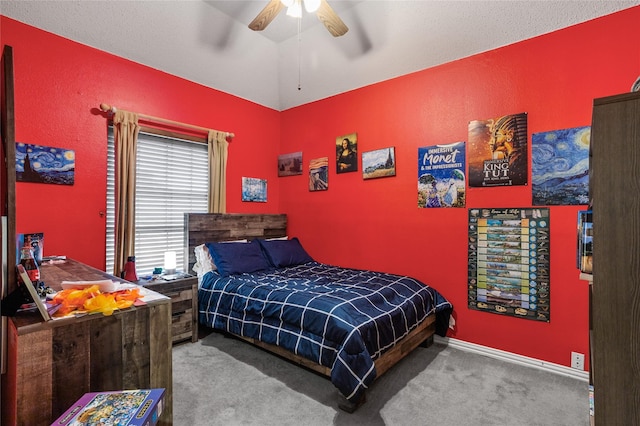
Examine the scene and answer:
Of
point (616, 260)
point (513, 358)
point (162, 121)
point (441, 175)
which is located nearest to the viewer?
point (616, 260)

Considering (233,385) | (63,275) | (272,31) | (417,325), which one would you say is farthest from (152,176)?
(417,325)

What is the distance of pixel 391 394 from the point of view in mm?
2164

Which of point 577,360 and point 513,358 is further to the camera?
point 513,358

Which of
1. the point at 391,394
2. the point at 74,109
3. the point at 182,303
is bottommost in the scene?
the point at 391,394

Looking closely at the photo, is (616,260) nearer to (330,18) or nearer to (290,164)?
(330,18)

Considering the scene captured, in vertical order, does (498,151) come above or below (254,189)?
above

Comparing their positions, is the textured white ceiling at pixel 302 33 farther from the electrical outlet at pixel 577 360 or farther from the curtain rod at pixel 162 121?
the electrical outlet at pixel 577 360

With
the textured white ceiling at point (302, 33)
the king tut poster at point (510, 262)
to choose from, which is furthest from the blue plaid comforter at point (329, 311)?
the textured white ceiling at point (302, 33)

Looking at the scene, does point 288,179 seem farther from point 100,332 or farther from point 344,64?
point 100,332

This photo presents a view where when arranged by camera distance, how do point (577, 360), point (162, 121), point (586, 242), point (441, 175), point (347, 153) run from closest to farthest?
point (586, 242)
point (577, 360)
point (441, 175)
point (162, 121)
point (347, 153)

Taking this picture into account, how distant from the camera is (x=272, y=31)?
11.1ft

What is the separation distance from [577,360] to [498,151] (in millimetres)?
1786

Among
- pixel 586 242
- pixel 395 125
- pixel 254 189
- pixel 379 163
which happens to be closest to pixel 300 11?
pixel 395 125

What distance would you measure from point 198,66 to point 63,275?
2.47m
